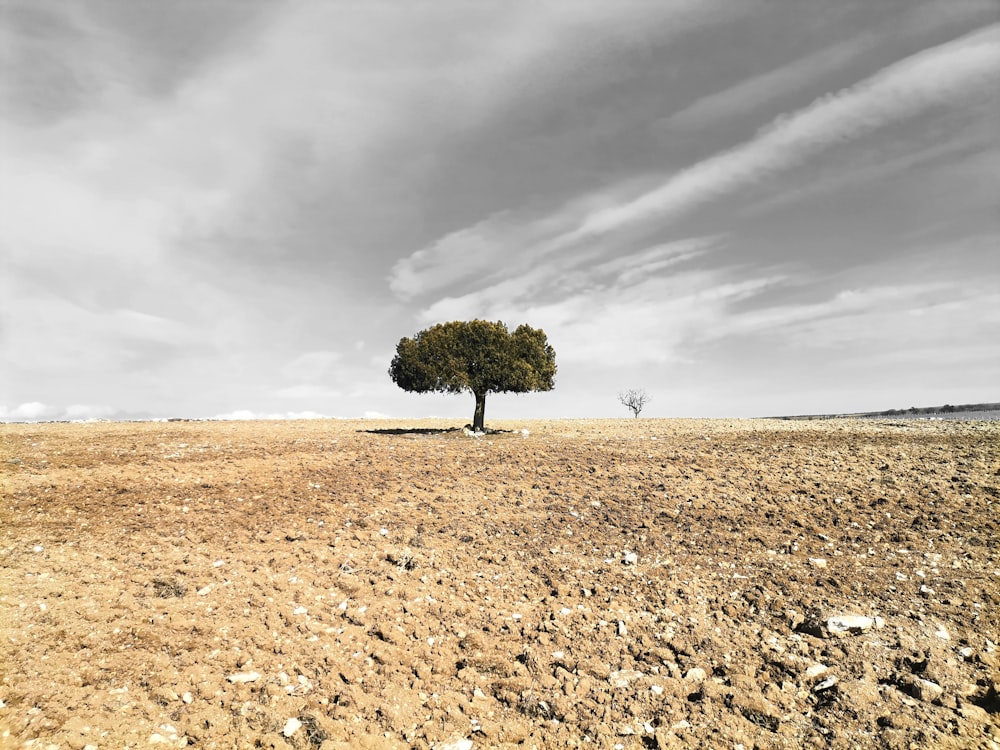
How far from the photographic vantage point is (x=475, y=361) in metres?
36.1

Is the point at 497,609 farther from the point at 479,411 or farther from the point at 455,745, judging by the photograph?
the point at 479,411

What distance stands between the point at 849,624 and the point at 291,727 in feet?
26.7

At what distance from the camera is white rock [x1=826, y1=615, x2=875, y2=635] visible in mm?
7734

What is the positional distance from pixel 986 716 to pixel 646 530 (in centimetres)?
618

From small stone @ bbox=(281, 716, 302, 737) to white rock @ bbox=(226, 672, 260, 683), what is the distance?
100 centimetres

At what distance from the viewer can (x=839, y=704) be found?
20.1ft

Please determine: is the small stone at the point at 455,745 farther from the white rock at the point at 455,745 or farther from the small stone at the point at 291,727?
the small stone at the point at 291,727

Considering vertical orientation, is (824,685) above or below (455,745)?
above

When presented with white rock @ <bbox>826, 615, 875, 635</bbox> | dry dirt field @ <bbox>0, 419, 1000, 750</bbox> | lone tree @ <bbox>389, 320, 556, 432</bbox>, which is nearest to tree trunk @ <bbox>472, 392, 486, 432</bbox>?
lone tree @ <bbox>389, 320, 556, 432</bbox>

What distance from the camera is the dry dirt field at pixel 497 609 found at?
5.86m

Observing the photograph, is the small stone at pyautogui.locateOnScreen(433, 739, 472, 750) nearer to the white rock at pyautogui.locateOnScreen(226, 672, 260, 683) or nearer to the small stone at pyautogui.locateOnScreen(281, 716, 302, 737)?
the small stone at pyautogui.locateOnScreen(281, 716, 302, 737)

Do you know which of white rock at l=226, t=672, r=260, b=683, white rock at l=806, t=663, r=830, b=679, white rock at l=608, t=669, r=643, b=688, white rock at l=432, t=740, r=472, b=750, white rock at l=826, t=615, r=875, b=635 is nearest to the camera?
white rock at l=432, t=740, r=472, b=750

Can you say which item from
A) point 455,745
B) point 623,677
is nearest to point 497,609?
point 623,677

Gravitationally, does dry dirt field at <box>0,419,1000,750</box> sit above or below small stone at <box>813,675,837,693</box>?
above
